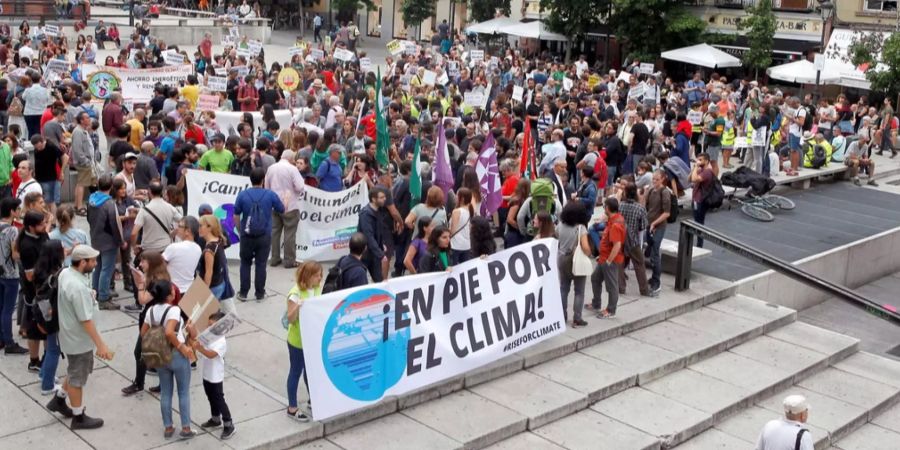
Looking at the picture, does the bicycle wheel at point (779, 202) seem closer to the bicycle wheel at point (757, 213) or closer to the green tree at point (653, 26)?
the bicycle wheel at point (757, 213)

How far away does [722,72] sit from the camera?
4028 centimetres

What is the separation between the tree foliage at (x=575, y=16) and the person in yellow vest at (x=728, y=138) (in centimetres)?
1771

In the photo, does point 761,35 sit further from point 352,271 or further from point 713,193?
point 352,271

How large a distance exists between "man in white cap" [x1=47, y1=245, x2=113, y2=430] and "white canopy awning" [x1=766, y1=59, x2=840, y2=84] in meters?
28.1

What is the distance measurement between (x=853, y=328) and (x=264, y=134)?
31.1ft

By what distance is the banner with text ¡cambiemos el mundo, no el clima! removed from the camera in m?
13.7

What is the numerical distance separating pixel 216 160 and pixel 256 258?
259 centimetres

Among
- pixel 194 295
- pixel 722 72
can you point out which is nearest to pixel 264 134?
pixel 194 295

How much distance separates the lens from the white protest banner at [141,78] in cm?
2134

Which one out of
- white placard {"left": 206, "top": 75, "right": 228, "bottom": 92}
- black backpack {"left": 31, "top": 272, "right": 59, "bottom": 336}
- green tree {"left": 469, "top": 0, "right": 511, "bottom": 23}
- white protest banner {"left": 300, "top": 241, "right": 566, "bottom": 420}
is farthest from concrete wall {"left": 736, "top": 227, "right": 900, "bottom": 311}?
green tree {"left": 469, "top": 0, "right": 511, "bottom": 23}

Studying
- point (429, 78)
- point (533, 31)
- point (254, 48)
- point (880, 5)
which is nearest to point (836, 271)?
point (429, 78)

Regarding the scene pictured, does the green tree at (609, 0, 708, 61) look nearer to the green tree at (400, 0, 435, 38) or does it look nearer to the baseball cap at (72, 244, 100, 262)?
the green tree at (400, 0, 435, 38)

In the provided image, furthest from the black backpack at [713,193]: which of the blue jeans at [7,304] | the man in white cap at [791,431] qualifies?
the blue jeans at [7,304]

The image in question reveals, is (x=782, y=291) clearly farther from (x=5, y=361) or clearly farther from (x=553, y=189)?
(x=5, y=361)
